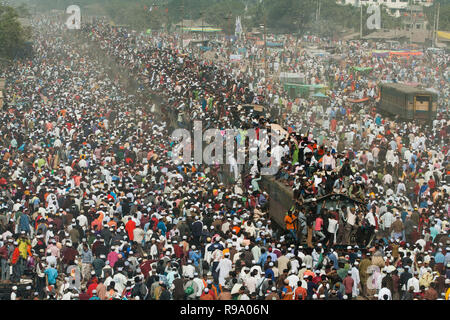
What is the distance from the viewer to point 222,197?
21.3 meters

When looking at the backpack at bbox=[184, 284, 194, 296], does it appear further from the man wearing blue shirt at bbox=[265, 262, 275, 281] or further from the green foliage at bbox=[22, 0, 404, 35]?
the green foliage at bbox=[22, 0, 404, 35]

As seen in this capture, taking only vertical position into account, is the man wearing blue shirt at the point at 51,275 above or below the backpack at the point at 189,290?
below

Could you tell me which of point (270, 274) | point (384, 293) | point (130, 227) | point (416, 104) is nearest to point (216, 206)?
point (130, 227)

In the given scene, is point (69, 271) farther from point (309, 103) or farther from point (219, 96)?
point (309, 103)

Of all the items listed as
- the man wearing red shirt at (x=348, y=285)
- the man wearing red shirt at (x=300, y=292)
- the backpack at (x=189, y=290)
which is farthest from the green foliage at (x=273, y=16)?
the man wearing red shirt at (x=300, y=292)

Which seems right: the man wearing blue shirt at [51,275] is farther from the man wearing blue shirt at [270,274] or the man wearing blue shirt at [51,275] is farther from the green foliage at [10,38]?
the green foliage at [10,38]

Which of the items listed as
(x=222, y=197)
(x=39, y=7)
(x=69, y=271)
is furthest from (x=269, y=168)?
(x=39, y=7)

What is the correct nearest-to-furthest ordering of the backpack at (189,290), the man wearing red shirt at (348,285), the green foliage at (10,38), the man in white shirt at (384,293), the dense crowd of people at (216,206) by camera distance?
the man in white shirt at (384,293) < the backpack at (189,290) < the man wearing red shirt at (348,285) < the dense crowd of people at (216,206) < the green foliage at (10,38)

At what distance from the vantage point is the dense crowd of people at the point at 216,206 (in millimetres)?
15266

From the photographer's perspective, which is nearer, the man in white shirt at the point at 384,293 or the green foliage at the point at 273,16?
the man in white shirt at the point at 384,293

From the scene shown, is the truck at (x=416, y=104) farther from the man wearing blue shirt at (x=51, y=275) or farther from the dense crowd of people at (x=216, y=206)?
the man wearing blue shirt at (x=51, y=275)

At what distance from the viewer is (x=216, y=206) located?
795 inches

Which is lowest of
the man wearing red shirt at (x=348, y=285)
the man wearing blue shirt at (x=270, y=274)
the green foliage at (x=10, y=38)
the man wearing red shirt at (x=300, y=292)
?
the green foliage at (x=10, y=38)

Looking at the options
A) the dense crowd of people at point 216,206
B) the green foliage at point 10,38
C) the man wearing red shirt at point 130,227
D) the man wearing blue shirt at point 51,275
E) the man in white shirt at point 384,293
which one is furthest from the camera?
the green foliage at point 10,38
